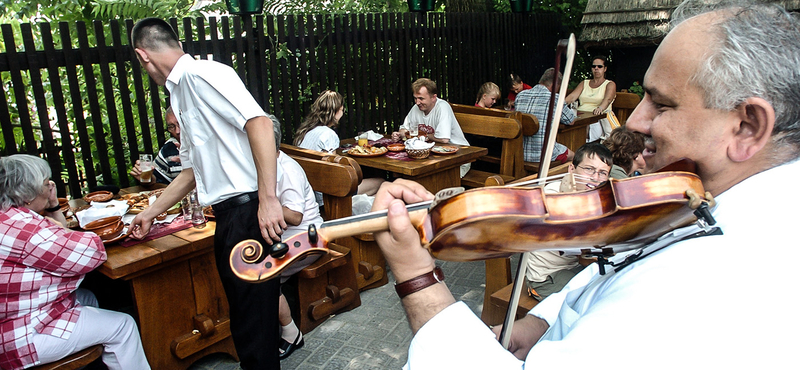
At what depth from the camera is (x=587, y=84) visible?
8164 millimetres

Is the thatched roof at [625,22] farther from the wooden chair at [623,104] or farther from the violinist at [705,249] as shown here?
the violinist at [705,249]

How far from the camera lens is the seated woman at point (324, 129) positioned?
16.5 feet

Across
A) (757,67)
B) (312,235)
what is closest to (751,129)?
(757,67)

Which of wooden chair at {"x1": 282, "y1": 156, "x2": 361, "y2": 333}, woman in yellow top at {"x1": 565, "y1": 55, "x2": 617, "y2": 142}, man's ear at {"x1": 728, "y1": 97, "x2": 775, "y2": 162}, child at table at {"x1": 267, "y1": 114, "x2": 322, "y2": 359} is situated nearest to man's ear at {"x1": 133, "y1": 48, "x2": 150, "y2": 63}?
child at table at {"x1": 267, "y1": 114, "x2": 322, "y2": 359}

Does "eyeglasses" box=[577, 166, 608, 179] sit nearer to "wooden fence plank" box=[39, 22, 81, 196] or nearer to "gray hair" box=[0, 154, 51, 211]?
"gray hair" box=[0, 154, 51, 211]

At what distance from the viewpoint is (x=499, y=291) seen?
289 cm

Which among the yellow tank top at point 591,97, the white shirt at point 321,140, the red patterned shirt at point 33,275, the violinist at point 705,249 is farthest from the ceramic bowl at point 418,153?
the yellow tank top at point 591,97

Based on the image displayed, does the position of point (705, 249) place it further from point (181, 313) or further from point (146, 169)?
point (146, 169)

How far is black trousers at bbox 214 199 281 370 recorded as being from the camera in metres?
2.80

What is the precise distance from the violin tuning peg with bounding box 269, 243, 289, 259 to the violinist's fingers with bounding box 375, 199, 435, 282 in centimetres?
21

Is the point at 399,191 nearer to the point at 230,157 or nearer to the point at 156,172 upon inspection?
Result: the point at 230,157

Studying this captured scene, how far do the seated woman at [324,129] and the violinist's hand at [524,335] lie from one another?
3.43 metres

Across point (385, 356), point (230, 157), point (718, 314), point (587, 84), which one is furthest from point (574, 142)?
point (718, 314)

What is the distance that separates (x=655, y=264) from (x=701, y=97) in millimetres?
371
